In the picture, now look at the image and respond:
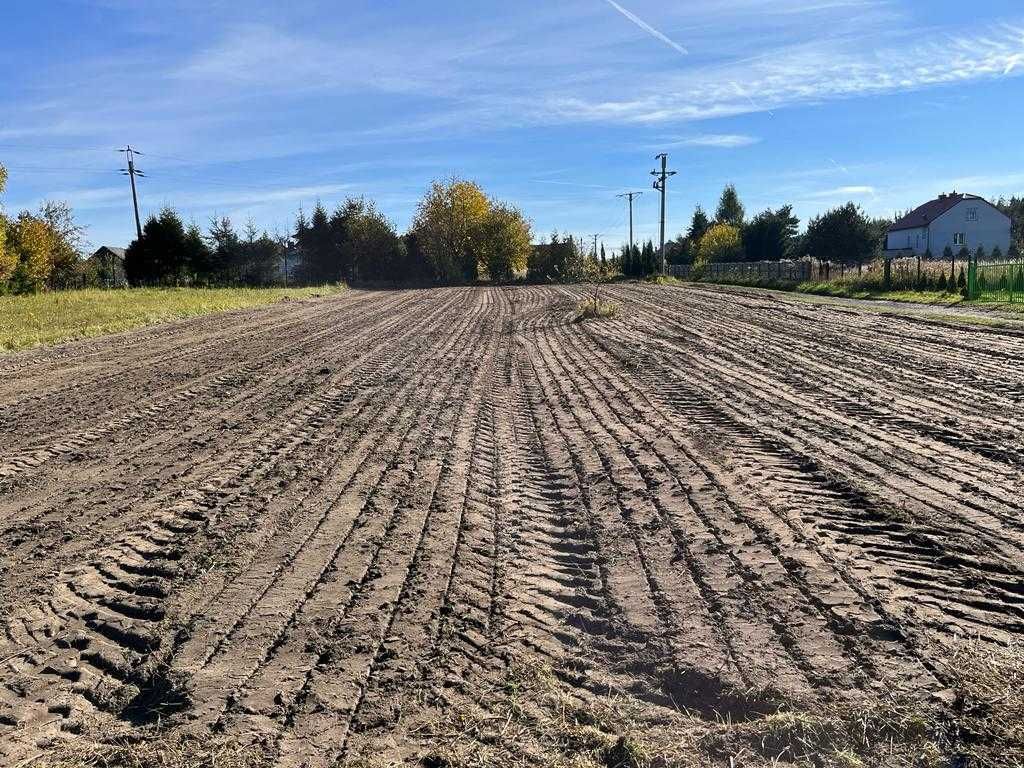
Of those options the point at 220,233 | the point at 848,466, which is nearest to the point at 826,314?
the point at 848,466

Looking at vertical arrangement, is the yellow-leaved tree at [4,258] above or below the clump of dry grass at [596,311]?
above

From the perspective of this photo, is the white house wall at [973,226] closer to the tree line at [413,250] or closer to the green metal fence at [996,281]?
the tree line at [413,250]

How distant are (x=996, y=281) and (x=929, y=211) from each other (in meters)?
53.4

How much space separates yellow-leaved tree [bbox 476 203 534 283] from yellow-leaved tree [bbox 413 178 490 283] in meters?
0.69

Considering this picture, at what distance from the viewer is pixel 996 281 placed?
77.0ft

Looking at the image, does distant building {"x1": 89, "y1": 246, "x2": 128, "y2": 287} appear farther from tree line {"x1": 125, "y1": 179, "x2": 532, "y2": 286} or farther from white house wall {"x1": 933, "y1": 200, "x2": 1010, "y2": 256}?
white house wall {"x1": 933, "y1": 200, "x2": 1010, "y2": 256}

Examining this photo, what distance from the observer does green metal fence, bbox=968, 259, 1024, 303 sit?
22.5 meters

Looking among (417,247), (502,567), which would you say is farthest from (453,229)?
(502,567)

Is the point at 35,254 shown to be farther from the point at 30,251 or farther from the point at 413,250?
the point at 413,250

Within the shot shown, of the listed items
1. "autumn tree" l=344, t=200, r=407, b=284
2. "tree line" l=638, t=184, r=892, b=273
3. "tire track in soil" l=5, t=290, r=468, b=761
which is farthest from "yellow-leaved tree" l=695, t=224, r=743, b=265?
"tire track in soil" l=5, t=290, r=468, b=761

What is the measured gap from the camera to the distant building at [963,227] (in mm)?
66312

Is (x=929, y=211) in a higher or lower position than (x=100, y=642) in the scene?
higher

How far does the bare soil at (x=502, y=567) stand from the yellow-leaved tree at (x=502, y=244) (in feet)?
200

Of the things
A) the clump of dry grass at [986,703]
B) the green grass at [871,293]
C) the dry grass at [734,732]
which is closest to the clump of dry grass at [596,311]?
the green grass at [871,293]
